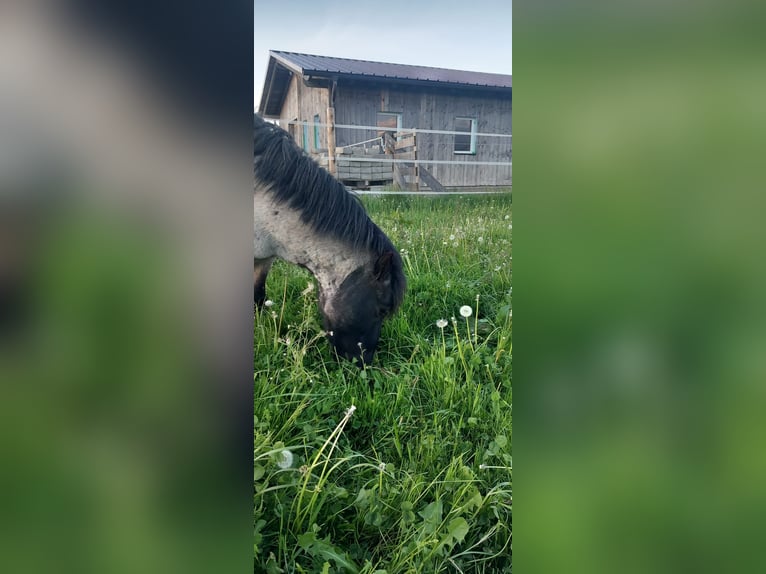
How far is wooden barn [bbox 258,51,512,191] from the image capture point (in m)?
5.61

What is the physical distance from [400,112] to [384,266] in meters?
5.40

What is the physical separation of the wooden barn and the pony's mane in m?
3.02

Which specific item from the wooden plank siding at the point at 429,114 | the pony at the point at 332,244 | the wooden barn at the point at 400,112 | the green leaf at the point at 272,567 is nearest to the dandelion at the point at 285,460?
the green leaf at the point at 272,567

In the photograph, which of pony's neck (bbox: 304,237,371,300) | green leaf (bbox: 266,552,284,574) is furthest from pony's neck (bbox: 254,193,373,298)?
green leaf (bbox: 266,552,284,574)

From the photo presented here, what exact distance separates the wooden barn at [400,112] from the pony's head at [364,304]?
306cm

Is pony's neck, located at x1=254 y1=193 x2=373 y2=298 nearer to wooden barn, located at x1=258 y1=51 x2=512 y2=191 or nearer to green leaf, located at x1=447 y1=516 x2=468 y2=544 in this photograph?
green leaf, located at x1=447 y1=516 x2=468 y2=544

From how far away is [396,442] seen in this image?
1099 mm

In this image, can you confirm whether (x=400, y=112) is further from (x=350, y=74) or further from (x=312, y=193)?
(x=312, y=193)

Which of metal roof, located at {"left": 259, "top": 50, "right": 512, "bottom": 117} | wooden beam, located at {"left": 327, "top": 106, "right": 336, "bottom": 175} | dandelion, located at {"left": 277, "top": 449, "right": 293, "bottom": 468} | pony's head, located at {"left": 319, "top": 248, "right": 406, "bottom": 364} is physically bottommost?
dandelion, located at {"left": 277, "top": 449, "right": 293, "bottom": 468}

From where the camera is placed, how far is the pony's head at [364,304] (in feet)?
6.34

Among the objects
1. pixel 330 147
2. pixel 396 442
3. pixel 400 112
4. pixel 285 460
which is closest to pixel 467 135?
pixel 400 112
